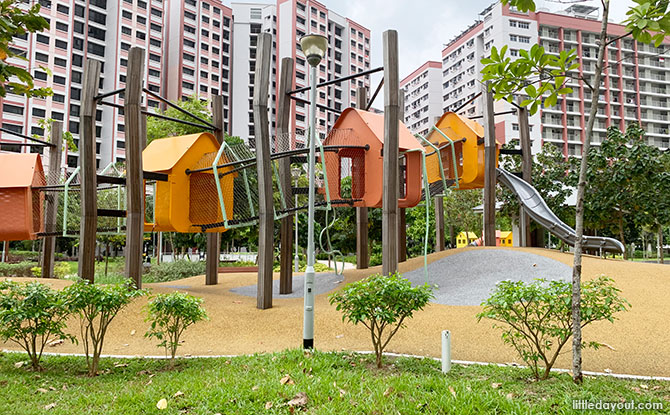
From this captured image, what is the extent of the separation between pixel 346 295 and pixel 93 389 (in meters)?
3.22

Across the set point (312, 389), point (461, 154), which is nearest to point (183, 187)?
point (312, 389)

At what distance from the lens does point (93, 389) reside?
17.6 ft

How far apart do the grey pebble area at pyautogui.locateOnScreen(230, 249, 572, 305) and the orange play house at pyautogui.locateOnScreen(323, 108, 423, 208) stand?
2.13 metres

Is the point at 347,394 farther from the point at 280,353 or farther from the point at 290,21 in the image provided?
the point at 290,21

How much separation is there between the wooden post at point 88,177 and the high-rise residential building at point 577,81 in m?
56.5

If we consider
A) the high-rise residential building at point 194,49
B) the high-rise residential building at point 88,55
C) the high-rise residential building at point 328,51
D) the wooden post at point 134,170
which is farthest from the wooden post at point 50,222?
the high-rise residential building at point 328,51

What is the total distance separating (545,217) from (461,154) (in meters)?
3.54

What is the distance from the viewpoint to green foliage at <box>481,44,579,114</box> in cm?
446

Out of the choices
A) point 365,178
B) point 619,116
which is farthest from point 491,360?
point 619,116

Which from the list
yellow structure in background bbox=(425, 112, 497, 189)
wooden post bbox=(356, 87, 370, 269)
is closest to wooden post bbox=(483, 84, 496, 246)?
yellow structure in background bbox=(425, 112, 497, 189)

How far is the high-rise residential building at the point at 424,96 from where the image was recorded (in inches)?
3403

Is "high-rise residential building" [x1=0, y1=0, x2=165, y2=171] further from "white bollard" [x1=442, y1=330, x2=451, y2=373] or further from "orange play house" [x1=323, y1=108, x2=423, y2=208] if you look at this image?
"white bollard" [x1=442, y1=330, x2=451, y2=373]

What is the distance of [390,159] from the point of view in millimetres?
10695

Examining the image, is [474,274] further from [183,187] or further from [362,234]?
[183,187]
